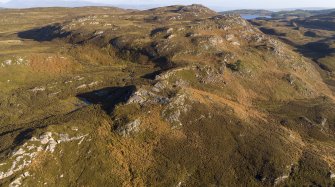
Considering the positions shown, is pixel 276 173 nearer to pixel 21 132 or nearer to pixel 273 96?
pixel 273 96

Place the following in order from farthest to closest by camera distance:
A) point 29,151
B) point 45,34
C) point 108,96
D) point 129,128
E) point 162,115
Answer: point 45,34 → point 108,96 → point 162,115 → point 129,128 → point 29,151

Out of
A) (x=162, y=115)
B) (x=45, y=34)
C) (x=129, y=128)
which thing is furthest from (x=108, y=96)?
(x=45, y=34)

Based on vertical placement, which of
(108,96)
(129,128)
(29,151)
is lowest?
(129,128)

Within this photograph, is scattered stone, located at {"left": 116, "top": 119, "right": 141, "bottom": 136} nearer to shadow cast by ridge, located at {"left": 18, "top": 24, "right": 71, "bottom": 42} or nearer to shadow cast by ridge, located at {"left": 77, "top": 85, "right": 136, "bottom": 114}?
shadow cast by ridge, located at {"left": 77, "top": 85, "right": 136, "bottom": 114}

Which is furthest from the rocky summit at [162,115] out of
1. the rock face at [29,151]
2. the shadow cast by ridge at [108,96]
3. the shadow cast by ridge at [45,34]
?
the shadow cast by ridge at [45,34]

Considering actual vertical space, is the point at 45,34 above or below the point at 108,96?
above

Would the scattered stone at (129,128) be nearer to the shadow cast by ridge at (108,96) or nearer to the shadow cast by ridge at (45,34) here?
the shadow cast by ridge at (108,96)

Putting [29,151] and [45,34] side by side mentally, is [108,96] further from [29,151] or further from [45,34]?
[45,34]

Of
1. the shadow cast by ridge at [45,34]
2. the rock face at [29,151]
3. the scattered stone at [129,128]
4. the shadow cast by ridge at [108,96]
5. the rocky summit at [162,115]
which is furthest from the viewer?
the shadow cast by ridge at [45,34]
